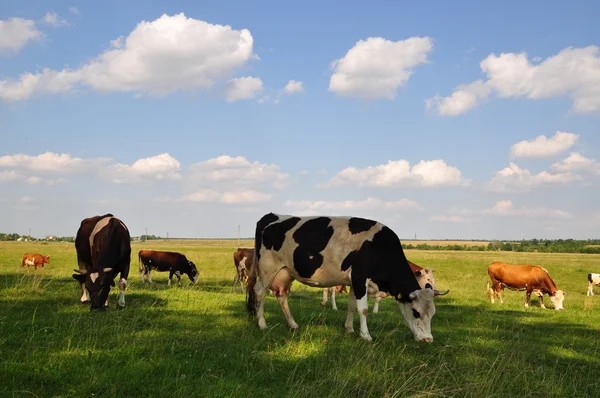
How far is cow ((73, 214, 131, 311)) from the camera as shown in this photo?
11047 millimetres

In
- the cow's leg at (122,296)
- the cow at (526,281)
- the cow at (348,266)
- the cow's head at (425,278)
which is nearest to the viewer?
the cow at (348,266)

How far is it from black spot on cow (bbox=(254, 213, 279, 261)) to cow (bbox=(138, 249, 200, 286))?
15.4m

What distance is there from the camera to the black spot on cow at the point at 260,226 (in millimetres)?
10930

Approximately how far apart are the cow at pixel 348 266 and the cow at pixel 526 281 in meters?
13.0

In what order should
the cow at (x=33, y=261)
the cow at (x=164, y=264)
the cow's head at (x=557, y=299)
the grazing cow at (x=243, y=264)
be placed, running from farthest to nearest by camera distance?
1. the cow at (x=33, y=261)
2. the cow at (x=164, y=264)
3. the grazing cow at (x=243, y=264)
4. the cow's head at (x=557, y=299)

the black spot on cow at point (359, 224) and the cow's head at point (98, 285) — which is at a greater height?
the black spot on cow at point (359, 224)

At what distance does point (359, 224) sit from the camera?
10055 mm

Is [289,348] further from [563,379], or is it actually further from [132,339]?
[563,379]

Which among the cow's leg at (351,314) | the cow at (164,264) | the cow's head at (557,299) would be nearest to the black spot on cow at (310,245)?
the cow's leg at (351,314)

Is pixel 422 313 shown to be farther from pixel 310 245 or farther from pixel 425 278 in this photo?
pixel 425 278

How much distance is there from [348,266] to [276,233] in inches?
72.2

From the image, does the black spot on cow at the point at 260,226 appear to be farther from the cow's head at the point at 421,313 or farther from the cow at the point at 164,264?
the cow at the point at 164,264

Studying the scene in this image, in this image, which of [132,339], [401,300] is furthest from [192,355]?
[401,300]

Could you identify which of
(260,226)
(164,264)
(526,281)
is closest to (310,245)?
(260,226)
